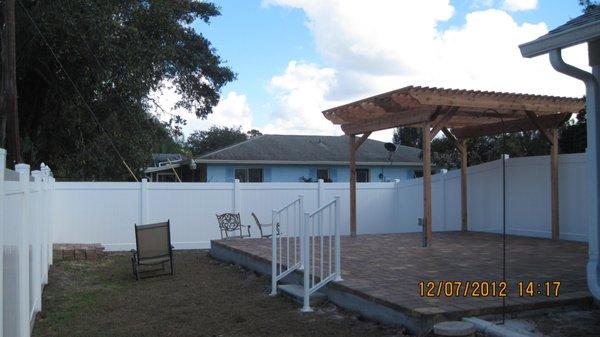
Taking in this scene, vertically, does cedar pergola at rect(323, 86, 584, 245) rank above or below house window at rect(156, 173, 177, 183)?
above

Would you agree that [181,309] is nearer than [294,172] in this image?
Yes

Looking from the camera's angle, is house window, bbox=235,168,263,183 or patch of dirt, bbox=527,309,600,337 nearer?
patch of dirt, bbox=527,309,600,337

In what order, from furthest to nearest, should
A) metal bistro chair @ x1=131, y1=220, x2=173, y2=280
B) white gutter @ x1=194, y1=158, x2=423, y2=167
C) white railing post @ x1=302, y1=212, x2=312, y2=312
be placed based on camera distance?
white gutter @ x1=194, y1=158, x2=423, y2=167 → metal bistro chair @ x1=131, y1=220, x2=173, y2=280 → white railing post @ x1=302, y1=212, x2=312, y2=312

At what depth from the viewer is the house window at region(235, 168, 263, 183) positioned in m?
24.3

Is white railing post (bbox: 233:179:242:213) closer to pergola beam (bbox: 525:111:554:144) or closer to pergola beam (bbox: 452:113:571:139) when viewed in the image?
pergola beam (bbox: 452:113:571:139)

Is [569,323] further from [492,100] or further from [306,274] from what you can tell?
[492,100]

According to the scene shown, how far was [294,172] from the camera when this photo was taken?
25109mm

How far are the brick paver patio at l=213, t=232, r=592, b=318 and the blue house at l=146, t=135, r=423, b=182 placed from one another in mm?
12462

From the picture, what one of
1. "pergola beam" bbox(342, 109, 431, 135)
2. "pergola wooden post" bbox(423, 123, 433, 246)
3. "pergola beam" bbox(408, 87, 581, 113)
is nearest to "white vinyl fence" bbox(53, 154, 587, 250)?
"pergola beam" bbox(408, 87, 581, 113)

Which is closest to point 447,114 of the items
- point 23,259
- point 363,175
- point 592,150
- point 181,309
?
point 592,150

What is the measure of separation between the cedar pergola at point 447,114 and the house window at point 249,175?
39.2 feet

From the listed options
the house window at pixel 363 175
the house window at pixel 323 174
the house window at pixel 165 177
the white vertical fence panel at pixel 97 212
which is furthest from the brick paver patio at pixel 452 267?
the house window at pixel 165 177

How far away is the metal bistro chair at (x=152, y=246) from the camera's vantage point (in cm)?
953

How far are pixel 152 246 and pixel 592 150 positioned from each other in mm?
7185
